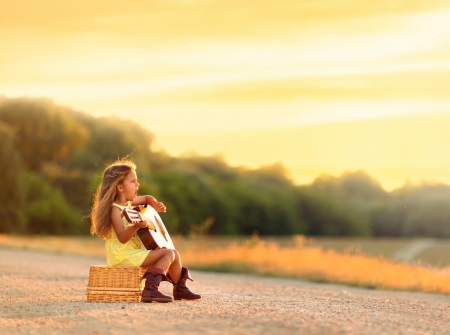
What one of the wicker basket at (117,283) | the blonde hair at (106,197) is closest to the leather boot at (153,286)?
the wicker basket at (117,283)

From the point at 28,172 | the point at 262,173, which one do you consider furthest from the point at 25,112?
the point at 262,173

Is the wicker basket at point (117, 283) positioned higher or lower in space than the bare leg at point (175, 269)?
lower

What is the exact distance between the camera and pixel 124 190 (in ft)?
36.7

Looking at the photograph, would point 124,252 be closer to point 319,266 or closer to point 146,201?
point 146,201

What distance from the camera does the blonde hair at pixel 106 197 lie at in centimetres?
1101

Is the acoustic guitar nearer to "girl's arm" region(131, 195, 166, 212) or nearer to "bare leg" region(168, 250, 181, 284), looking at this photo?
"girl's arm" region(131, 195, 166, 212)

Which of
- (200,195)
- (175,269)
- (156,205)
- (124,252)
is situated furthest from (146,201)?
(200,195)

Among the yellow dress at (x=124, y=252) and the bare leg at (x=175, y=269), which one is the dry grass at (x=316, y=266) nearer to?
the bare leg at (x=175, y=269)

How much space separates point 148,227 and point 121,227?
1.18 feet

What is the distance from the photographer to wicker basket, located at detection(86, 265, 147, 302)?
1075 cm

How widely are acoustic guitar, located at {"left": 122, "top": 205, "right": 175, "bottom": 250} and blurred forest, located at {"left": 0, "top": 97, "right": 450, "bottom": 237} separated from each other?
52.9 metres

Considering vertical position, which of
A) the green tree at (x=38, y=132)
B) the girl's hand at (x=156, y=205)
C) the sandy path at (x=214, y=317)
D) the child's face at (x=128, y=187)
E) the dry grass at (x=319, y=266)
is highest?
the green tree at (x=38, y=132)

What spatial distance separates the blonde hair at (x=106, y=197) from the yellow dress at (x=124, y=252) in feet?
0.47

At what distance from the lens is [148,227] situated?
36.0ft
